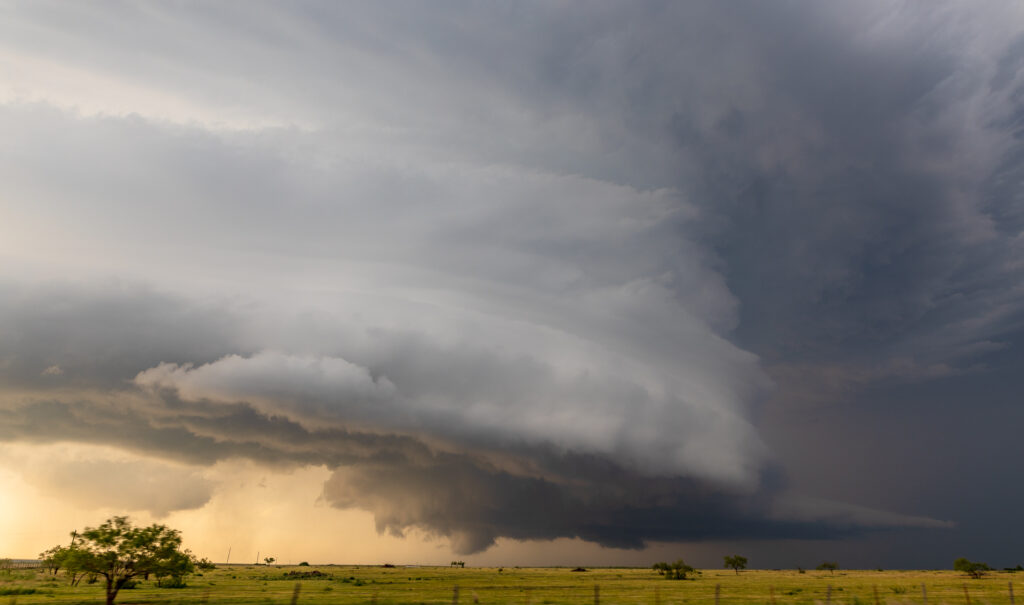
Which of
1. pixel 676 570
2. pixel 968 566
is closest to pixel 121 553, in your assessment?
pixel 676 570

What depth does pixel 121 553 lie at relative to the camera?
7962 centimetres

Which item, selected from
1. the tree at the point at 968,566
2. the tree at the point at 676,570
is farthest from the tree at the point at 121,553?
the tree at the point at 968,566

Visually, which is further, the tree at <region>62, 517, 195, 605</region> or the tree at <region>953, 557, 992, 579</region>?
the tree at <region>953, 557, 992, 579</region>

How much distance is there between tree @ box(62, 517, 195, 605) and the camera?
254 ft

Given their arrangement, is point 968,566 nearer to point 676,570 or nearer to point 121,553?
point 676,570

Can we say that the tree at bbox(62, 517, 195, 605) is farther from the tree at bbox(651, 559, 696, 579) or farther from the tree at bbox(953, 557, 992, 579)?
the tree at bbox(953, 557, 992, 579)

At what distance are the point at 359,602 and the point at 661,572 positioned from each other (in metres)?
137

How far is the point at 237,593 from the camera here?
110062 millimetres

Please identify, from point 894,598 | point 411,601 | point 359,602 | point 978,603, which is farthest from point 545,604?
point 978,603

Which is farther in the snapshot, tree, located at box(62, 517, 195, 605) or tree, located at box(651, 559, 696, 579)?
tree, located at box(651, 559, 696, 579)

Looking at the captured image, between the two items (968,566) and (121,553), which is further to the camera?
(968,566)

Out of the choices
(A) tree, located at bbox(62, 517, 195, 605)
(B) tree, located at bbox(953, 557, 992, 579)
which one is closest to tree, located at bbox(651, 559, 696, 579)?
(B) tree, located at bbox(953, 557, 992, 579)

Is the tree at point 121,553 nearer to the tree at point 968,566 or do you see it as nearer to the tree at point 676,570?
the tree at point 676,570

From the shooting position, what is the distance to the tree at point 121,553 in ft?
254
